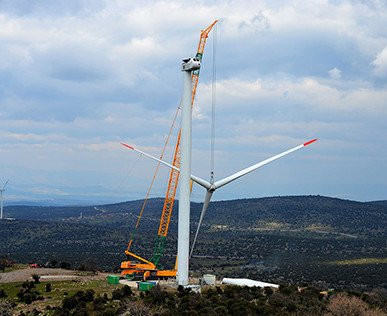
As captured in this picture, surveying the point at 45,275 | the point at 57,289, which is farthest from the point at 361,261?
the point at 57,289

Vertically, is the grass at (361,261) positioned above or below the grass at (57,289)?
above

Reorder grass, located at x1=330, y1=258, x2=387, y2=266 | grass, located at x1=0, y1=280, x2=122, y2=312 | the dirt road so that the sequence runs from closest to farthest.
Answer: grass, located at x1=0, y1=280, x2=122, y2=312 → the dirt road → grass, located at x1=330, y1=258, x2=387, y2=266

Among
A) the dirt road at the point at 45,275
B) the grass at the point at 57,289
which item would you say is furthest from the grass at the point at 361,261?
the grass at the point at 57,289

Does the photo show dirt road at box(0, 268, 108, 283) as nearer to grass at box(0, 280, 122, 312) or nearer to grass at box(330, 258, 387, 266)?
grass at box(0, 280, 122, 312)

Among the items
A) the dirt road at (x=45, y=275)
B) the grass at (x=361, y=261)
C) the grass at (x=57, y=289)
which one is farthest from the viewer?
the grass at (x=361, y=261)

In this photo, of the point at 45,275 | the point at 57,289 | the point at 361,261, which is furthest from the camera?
the point at 361,261

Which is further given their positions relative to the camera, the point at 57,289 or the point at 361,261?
the point at 361,261

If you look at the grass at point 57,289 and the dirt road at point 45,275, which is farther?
the dirt road at point 45,275

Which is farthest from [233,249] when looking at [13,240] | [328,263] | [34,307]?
[34,307]

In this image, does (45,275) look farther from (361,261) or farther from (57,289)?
(361,261)

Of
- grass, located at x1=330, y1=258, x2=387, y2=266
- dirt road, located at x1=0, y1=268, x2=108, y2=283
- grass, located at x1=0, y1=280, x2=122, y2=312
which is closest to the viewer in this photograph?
grass, located at x1=0, y1=280, x2=122, y2=312

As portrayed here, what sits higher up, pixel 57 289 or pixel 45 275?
pixel 45 275

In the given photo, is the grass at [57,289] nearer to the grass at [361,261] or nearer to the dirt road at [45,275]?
the dirt road at [45,275]

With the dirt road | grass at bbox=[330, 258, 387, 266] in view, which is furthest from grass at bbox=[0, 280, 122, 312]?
grass at bbox=[330, 258, 387, 266]
